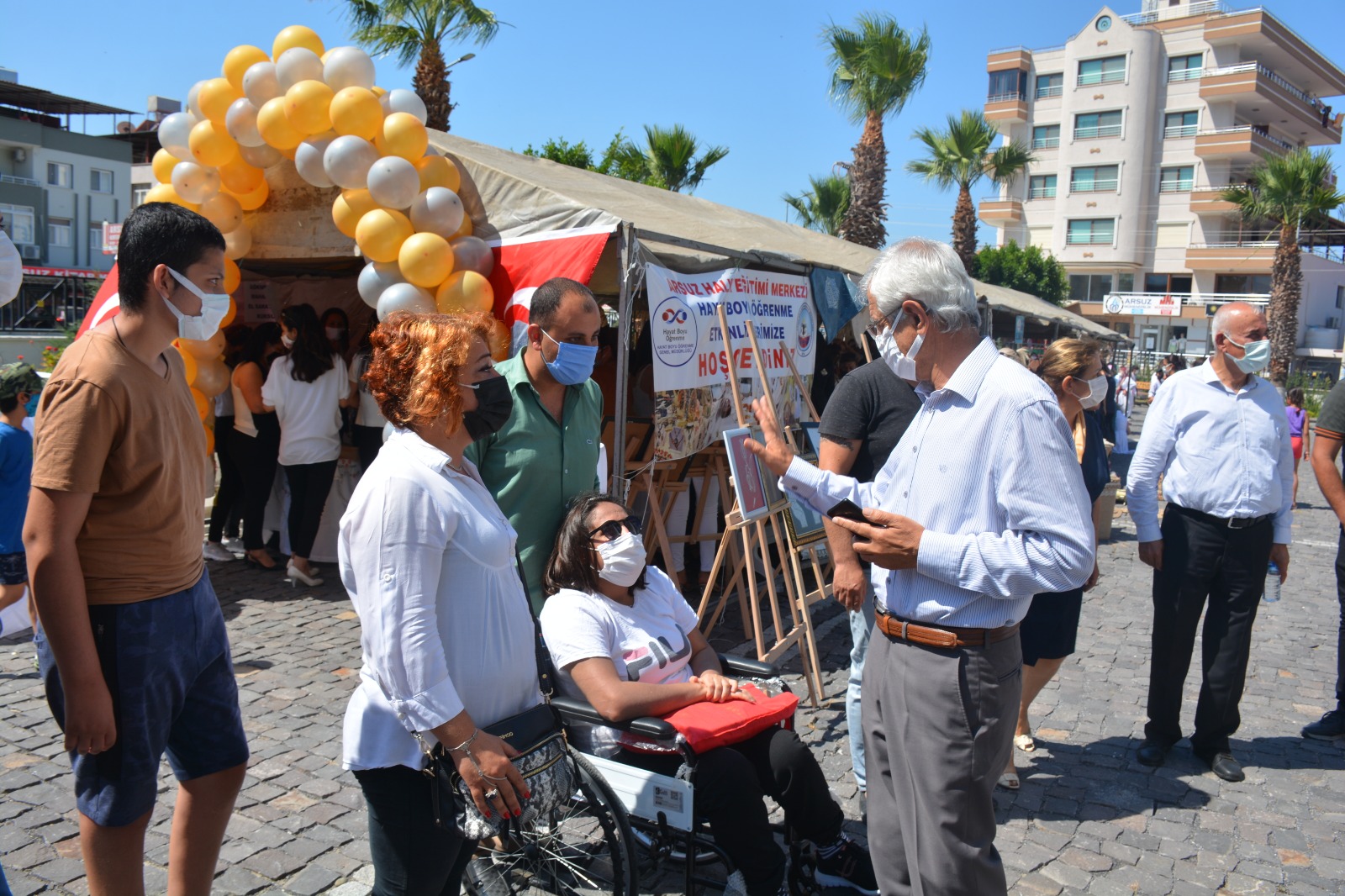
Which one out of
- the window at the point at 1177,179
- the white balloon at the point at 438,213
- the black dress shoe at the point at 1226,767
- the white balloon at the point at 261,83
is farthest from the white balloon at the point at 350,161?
the window at the point at 1177,179

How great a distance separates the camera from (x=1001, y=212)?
52.0 metres

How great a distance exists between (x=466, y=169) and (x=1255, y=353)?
4683mm

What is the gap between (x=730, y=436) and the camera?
4.57 meters

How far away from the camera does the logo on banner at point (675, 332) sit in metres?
5.42

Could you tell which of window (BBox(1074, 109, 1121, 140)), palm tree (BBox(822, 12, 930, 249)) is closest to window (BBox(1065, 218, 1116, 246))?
window (BBox(1074, 109, 1121, 140))

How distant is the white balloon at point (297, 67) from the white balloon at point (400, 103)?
0.43m

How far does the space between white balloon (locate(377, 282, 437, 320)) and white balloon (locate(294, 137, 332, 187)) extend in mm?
A: 985

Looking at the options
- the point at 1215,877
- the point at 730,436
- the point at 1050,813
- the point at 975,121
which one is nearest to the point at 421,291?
the point at 730,436

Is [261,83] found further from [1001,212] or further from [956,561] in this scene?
[1001,212]

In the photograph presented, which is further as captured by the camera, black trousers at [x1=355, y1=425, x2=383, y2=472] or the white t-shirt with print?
black trousers at [x1=355, y1=425, x2=383, y2=472]

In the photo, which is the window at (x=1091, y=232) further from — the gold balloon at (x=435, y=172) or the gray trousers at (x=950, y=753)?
the gray trousers at (x=950, y=753)

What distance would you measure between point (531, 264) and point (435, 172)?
1033 millimetres

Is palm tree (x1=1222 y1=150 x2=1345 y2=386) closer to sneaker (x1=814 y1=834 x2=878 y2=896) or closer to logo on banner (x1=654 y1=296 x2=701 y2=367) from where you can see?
logo on banner (x1=654 y1=296 x2=701 y2=367)

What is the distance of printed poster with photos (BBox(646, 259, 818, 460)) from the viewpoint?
5473 millimetres
